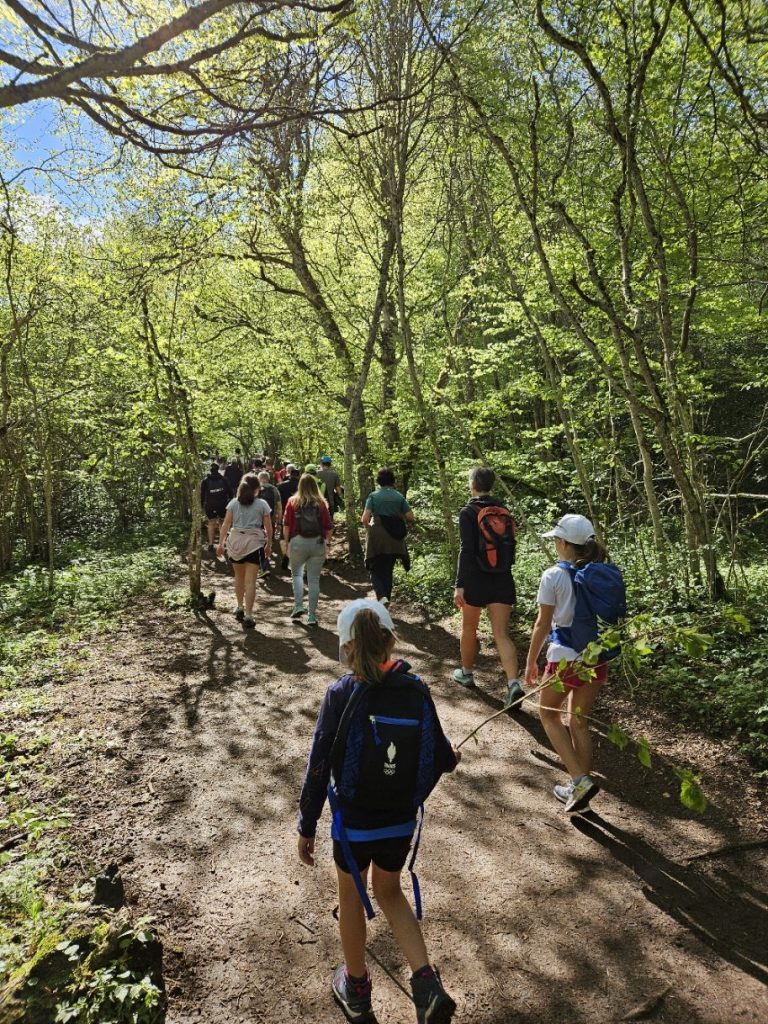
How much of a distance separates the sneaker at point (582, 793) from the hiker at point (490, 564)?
1.50 m

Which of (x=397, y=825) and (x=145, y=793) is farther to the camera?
(x=145, y=793)

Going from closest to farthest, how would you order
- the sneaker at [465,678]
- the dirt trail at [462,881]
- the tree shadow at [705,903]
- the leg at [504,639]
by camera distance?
1. the dirt trail at [462,881]
2. the tree shadow at [705,903]
3. the leg at [504,639]
4. the sneaker at [465,678]

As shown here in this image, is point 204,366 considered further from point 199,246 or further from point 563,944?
point 563,944

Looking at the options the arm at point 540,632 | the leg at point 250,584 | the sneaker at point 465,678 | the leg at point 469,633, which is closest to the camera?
the arm at point 540,632

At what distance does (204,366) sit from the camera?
497 inches

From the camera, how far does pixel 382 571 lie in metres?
8.54

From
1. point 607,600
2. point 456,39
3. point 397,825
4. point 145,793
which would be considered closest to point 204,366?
point 456,39

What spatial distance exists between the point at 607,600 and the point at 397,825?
6.69ft

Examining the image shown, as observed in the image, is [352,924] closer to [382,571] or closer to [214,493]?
[382,571]

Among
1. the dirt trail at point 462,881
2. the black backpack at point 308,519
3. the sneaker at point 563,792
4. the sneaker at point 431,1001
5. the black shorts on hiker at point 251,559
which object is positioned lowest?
the dirt trail at point 462,881

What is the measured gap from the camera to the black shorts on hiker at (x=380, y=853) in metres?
2.53

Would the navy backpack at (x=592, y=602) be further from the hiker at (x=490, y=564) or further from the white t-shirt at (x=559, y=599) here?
the hiker at (x=490, y=564)

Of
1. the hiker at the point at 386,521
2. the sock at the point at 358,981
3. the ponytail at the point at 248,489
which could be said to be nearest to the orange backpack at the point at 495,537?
the hiker at the point at 386,521

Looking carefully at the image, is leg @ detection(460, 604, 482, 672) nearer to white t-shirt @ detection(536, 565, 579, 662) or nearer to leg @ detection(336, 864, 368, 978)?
white t-shirt @ detection(536, 565, 579, 662)
